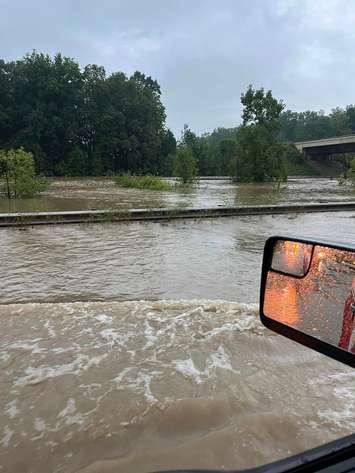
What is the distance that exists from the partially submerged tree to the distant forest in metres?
39.3

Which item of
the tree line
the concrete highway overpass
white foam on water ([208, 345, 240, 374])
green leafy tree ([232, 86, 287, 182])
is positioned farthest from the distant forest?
white foam on water ([208, 345, 240, 374])

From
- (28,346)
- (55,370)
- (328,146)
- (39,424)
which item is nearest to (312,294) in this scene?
(39,424)

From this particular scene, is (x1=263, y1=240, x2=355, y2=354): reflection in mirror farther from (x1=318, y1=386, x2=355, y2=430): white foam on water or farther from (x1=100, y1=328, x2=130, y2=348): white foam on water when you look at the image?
(x1=100, y1=328, x2=130, y2=348): white foam on water

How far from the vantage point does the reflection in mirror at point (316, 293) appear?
4.33ft

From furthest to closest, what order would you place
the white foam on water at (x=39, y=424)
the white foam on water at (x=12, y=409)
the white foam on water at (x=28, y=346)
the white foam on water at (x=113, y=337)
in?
the white foam on water at (x=113, y=337), the white foam on water at (x=28, y=346), the white foam on water at (x=12, y=409), the white foam on water at (x=39, y=424)

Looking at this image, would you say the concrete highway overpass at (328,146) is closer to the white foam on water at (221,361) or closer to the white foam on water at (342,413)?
the white foam on water at (221,361)

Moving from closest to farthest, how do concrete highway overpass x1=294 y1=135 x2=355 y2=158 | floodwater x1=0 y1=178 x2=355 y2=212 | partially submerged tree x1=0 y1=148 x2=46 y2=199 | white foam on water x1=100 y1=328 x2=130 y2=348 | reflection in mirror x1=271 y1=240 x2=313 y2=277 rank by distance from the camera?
reflection in mirror x1=271 y1=240 x2=313 y2=277, white foam on water x1=100 y1=328 x2=130 y2=348, floodwater x1=0 y1=178 x2=355 y2=212, partially submerged tree x1=0 y1=148 x2=46 y2=199, concrete highway overpass x1=294 y1=135 x2=355 y2=158

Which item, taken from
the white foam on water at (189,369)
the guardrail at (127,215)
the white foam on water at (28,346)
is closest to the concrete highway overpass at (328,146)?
the guardrail at (127,215)

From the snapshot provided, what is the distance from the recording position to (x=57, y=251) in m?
8.21

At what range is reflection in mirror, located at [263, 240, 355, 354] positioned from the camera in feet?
4.33

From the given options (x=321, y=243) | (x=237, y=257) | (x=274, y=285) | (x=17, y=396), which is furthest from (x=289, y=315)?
(x=237, y=257)

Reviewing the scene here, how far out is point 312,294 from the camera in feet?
4.83

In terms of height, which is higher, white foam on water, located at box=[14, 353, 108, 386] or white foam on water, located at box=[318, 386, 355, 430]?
white foam on water, located at box=[14, 353, 108, 386]

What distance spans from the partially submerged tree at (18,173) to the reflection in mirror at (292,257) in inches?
696
